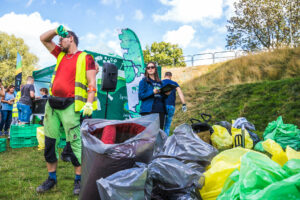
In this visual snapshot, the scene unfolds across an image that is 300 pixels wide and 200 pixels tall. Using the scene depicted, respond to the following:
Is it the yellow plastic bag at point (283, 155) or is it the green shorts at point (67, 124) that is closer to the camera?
the yellow plastic bag at point (283, 155)

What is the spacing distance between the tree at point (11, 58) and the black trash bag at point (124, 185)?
3690cm

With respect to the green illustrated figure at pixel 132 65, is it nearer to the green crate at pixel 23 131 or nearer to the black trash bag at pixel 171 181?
the green crate at pixel 23 131

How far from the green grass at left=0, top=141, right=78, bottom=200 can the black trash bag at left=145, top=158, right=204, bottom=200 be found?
1.15 meters

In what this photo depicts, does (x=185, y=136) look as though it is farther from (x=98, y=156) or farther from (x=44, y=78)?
(x=44, y=78)

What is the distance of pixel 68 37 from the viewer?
2.58 metres

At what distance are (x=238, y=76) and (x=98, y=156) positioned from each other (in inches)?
416

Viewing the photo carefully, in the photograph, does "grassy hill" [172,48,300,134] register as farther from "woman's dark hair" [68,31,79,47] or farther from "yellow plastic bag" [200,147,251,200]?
"woman's dark hair" [68,31,79,47]

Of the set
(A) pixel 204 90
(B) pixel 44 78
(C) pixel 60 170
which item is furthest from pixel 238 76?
(C) pixel 60 170

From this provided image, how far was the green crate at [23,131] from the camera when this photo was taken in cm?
574

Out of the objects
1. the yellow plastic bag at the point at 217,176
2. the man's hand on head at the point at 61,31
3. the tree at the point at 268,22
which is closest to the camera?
the yellow plastic bag at the point at 217,176

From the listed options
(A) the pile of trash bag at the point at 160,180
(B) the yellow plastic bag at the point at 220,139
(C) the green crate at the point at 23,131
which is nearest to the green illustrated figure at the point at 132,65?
(B) the yellow plastic bag at the point at 220,139


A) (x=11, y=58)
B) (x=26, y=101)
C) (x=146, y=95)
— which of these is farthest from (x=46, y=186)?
(x=11, y=58)

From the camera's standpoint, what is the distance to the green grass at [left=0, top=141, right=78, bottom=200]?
8.39 feet

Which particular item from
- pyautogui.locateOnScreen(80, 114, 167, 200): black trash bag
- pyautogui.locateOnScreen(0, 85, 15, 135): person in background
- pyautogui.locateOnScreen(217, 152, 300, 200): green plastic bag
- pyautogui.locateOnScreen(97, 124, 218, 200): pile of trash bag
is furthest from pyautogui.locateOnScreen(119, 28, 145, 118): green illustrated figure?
pyautogui.locateOnScreen(217, 152, 300, 200): green plastic bag
